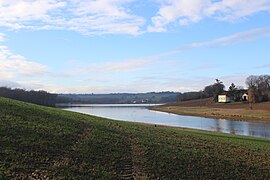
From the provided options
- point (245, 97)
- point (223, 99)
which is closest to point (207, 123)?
point (245, 97)

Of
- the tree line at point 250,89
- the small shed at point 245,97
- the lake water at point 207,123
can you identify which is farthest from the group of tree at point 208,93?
the lake water at point 207,123

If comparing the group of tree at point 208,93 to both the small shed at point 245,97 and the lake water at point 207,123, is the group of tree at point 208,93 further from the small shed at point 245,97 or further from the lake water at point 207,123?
the lake water at point 207,123

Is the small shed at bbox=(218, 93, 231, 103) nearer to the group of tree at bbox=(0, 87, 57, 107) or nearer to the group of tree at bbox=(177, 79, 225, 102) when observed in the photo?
the group of tree at bbox=(177, 79, 225, 102)

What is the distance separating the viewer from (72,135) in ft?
54.2

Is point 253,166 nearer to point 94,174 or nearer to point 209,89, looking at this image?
point 94,174

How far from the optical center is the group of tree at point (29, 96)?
398ft

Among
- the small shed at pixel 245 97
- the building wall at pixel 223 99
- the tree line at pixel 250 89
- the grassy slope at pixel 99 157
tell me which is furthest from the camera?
the building wall at pixel 223 99

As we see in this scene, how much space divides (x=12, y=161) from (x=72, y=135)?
19.0 feet

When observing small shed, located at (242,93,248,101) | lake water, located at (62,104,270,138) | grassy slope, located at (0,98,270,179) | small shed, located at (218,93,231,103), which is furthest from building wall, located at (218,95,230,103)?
grassy slope, located at (0,98,270,179)

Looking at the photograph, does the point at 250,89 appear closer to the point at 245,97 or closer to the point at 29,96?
the point at 245,97

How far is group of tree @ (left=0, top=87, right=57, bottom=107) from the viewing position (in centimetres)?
12146

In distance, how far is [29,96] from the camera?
5212 inches

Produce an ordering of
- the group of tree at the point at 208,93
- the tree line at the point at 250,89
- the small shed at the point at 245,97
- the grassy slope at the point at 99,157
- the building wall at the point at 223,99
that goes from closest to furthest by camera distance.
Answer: the grassy slope at the point at 99,157, the tree line at the point at 250,89, the small shed at the point at 245,97, the building wall at the point at 223,99, the group of tree at the point at 208,93

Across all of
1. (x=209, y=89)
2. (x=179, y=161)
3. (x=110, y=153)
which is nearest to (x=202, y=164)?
(x=179, y=161)
